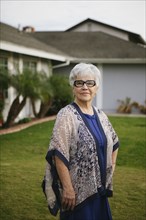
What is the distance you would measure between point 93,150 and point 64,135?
0.27 m

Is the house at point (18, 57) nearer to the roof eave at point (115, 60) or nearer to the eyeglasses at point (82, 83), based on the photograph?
the roof eave at point (115, 60)

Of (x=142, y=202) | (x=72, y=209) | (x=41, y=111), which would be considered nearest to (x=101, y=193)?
(x=72, y=209)

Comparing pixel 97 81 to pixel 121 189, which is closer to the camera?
pixel 97 81

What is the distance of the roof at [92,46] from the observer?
60.3 feet

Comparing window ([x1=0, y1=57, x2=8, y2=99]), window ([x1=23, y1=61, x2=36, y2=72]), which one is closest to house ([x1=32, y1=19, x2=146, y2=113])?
window ([x1=23, y1=61, x2=36, y2=72])

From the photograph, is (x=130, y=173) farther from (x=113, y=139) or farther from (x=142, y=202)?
(x=113, y=139)

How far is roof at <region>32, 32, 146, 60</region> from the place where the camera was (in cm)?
1839

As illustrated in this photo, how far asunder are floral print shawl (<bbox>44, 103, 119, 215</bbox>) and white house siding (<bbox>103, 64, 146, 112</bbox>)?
51.5 ft

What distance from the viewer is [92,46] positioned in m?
20.5

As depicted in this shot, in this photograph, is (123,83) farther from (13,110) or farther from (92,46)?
(13,110)

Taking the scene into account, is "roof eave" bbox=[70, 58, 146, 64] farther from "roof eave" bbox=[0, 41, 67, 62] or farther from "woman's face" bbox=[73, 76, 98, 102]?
"woman's face" bbox=[73, 76, 98, 102]

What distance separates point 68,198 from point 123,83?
16.0 m

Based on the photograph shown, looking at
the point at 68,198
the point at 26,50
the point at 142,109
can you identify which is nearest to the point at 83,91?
the point at 68,198

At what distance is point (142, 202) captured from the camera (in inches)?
184
